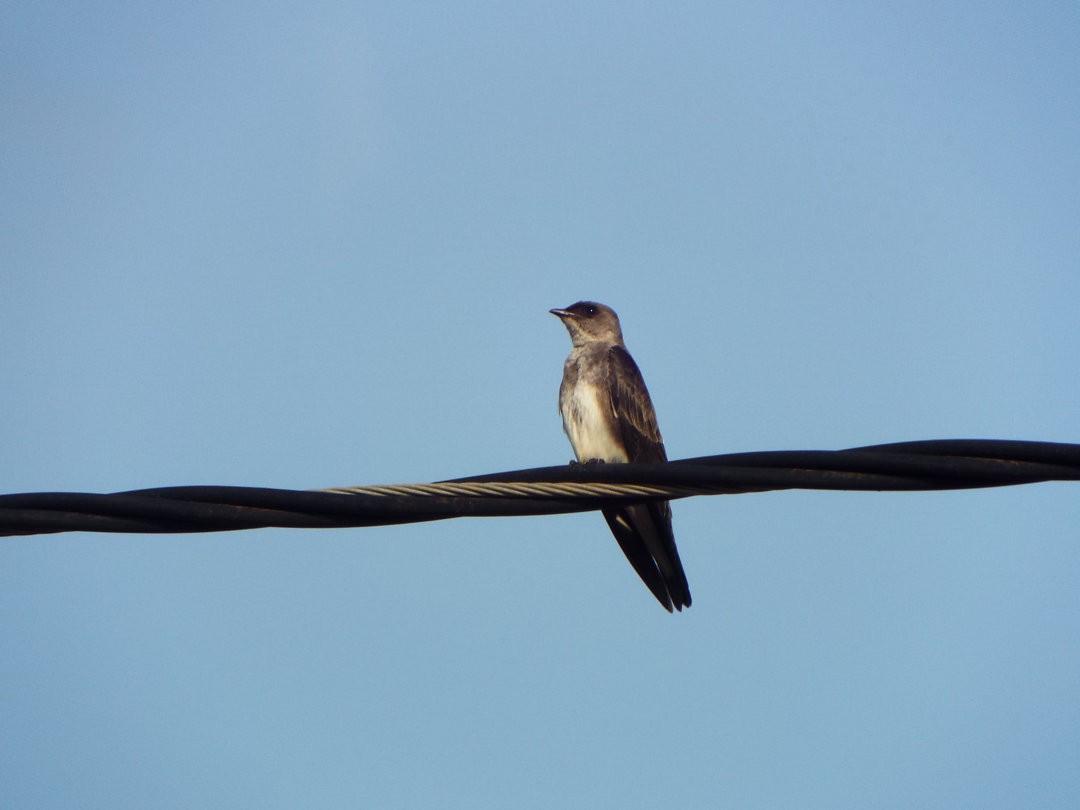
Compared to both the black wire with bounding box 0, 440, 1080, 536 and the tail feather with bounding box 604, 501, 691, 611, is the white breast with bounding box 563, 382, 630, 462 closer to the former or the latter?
the tail feather with bounding box 604, 501, 691, 611

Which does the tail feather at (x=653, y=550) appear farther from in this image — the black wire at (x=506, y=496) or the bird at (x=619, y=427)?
the black wire at (x=506, y=496)

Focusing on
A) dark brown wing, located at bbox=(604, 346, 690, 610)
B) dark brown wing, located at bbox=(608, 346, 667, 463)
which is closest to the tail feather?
dark brown wing, located at bbox=(604, 346, 690, 610)

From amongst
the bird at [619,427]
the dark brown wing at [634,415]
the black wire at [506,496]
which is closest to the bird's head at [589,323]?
the bird at [619,427]

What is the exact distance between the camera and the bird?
7594 millimetres

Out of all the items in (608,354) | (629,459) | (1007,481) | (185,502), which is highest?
(608,354)

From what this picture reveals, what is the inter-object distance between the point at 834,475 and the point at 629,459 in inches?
205

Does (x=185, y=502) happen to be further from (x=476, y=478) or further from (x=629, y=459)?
(x=629, y=459)

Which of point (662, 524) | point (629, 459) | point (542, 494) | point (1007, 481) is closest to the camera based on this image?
point (1007, 481)

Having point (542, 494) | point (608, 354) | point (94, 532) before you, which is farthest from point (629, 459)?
point (94, 532)

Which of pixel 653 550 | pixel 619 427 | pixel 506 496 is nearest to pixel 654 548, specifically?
pixel 653 550

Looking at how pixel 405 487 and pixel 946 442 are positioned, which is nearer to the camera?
pixel 946 442

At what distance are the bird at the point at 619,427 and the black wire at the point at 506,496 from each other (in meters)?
3.63

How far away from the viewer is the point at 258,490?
3826mm

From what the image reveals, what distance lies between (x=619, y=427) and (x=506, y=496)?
16.9 ft
